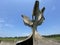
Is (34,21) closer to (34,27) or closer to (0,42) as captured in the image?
(34,27)

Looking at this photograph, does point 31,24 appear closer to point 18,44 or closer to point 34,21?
point 34,21

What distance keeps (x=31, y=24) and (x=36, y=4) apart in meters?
1.74

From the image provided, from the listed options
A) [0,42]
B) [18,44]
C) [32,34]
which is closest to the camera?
[32,34]

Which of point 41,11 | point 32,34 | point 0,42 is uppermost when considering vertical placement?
point 41,11

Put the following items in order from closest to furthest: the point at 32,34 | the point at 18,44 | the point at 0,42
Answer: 1. the point at 32,34
2. the point at 18,44
3. the point at 0,42

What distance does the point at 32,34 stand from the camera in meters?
19.0

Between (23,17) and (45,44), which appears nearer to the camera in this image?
(45,44)

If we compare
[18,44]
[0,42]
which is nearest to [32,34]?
[18,44]

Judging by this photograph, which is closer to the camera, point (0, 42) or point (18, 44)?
point (18, 44)

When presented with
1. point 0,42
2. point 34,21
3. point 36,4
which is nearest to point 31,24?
point 34,21

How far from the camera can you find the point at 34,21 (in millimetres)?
19562

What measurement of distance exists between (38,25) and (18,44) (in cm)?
251

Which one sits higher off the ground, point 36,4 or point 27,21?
point 36,4

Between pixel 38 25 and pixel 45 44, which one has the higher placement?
pixel 38 25
